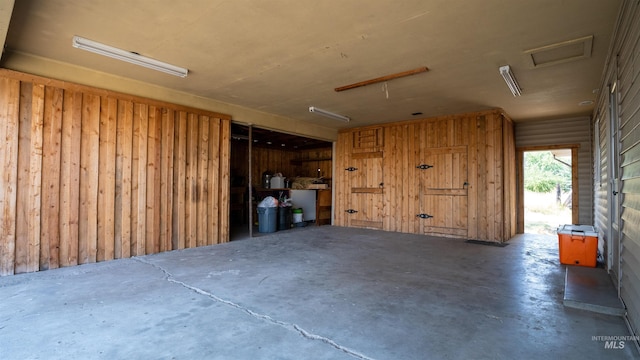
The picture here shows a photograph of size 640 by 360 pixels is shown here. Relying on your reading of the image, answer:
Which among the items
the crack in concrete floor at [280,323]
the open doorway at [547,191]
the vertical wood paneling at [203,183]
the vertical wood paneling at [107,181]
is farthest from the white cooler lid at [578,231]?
the vertical wood paneling at [107,181]

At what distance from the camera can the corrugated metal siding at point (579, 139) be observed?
22.7 feet

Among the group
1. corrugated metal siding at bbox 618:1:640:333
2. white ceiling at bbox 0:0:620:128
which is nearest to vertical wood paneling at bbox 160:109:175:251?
white ceiling at bbox 0:0:620:128

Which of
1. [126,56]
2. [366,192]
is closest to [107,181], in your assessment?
[126,56]

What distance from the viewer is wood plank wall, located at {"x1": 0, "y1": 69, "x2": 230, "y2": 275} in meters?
3.86

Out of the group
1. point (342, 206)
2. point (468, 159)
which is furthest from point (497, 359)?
point (342, 206)

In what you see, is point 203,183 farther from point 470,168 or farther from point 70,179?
point 470,168

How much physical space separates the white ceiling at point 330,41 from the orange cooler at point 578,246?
7.48 feet

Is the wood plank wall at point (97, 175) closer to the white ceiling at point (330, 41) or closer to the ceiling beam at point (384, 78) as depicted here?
the white ceiling at point (330, 41)

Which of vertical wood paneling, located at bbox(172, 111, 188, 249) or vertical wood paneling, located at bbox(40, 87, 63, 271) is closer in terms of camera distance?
vertical wood paneling, located at bbox(40, 87, 63, 271)

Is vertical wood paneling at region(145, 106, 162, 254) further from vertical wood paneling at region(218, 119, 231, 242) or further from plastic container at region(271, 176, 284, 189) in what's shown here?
plastic container at region(271, 176, 284, 189)

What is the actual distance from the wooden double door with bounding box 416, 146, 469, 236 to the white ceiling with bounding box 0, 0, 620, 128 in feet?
5.92

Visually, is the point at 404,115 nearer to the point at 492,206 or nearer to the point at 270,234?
the point at 492,206

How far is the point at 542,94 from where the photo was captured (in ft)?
17.6

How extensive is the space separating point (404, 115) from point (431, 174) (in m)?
1.54
